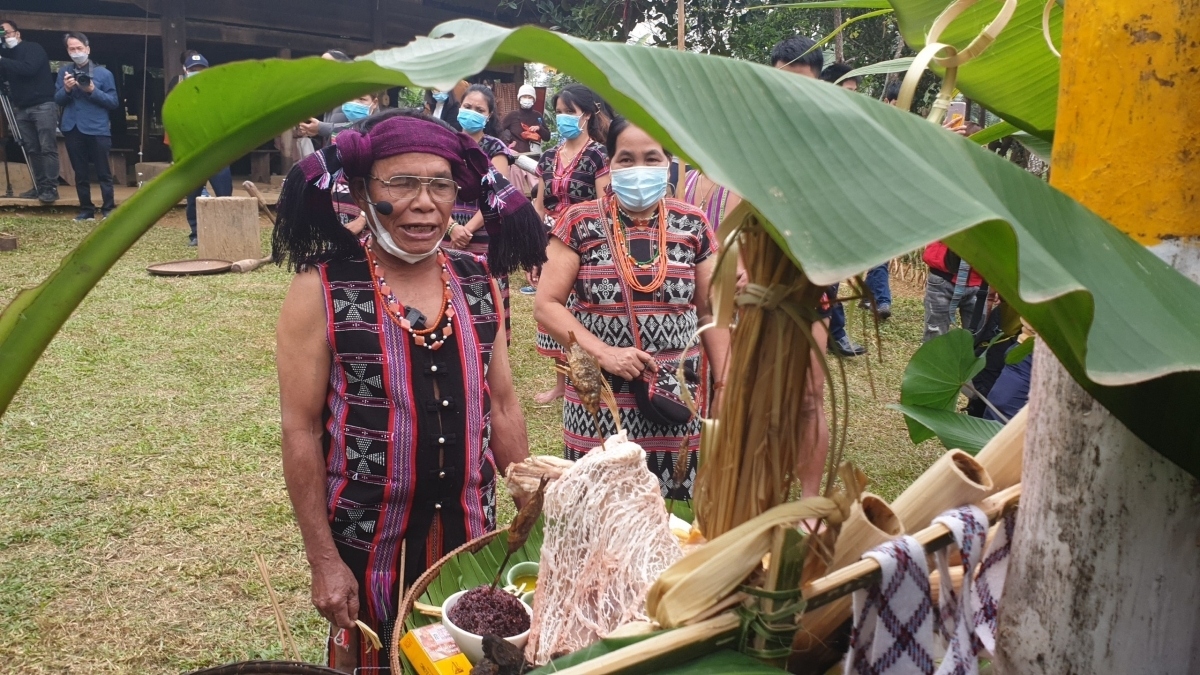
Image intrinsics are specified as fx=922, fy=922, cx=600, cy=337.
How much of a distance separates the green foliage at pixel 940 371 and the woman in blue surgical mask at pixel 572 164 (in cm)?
240

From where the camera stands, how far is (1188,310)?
2.45 feet

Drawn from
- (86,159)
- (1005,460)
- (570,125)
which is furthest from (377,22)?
(1005,460)

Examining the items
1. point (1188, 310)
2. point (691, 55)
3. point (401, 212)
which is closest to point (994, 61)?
point (1188, 310)

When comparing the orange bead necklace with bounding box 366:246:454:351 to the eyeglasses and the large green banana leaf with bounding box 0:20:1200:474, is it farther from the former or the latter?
the large green banana leaf with bounding box 0:20:1200:474

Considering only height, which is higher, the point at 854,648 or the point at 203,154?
the point at 203,154

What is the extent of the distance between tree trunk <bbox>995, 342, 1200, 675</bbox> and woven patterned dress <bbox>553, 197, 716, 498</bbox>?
2.03 metres

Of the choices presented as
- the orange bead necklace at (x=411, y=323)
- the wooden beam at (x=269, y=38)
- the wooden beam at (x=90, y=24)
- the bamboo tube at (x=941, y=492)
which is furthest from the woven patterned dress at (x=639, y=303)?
the wooden beam at (x=90, y=24)

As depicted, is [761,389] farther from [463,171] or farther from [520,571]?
[463,171]

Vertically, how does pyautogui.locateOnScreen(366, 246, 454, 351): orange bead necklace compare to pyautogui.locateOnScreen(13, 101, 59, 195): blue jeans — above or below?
below

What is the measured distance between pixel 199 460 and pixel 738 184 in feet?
14.7

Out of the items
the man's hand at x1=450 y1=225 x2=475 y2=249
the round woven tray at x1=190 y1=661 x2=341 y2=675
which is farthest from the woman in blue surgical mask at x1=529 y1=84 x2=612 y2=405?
the round woven tray at x1=190 y1=661 x2=341 y2=675

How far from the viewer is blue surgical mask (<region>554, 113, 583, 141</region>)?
6.02 meters

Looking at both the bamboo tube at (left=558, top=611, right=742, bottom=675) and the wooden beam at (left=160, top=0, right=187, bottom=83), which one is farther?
the wooden beam at (left=160, top=0, right=187, bottom=83)

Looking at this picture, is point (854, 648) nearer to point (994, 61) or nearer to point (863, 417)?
point (994, 61)
